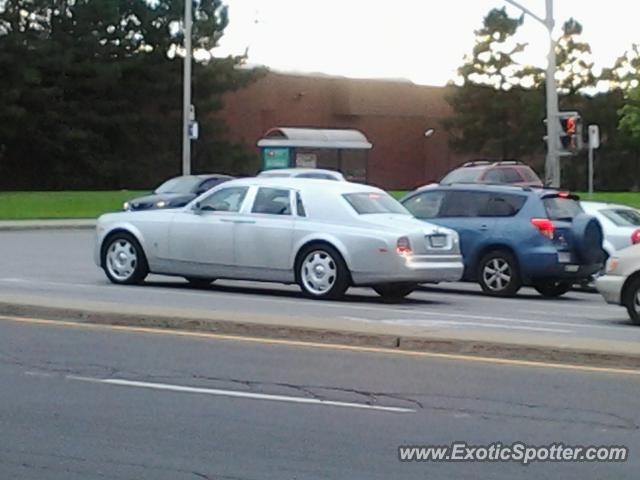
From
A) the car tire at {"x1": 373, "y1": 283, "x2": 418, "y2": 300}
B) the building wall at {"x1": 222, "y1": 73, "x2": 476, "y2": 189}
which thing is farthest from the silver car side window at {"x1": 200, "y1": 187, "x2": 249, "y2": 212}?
the building wall at {"x1": 222, "y1": 73, "x2": 476, "y2": 189}

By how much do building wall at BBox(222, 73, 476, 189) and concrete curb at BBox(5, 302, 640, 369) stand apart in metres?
53.0

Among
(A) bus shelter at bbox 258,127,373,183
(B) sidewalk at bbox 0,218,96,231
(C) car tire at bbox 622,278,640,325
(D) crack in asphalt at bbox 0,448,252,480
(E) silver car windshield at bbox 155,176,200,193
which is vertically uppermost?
(A) bus shelter at bbox 258,127,373,183

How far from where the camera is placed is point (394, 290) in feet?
60.6

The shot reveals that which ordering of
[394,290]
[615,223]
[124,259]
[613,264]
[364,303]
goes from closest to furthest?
[613,264], [364,303], [394,290], [124,259], [615,223]

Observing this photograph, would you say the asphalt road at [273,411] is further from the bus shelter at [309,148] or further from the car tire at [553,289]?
the bus shelter at [309,148]

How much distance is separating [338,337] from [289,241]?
4735mm

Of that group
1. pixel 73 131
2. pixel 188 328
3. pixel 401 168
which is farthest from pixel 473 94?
pixel 188 328

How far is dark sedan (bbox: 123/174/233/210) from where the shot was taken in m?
33.4

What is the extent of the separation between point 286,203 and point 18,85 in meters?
43.9

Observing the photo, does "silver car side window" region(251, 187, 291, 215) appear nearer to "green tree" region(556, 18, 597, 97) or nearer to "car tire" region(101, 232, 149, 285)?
"car tire" region(101, 232, 149, 285)

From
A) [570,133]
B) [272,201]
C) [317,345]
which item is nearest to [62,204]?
[570,133]

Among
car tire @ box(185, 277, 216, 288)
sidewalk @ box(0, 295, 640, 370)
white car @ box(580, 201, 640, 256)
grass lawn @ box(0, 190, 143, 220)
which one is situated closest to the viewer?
sidewalk @ box(0, 295, 640, 370)

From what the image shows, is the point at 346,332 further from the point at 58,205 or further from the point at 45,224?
the point at 58,205

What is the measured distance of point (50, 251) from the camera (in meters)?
27.2
